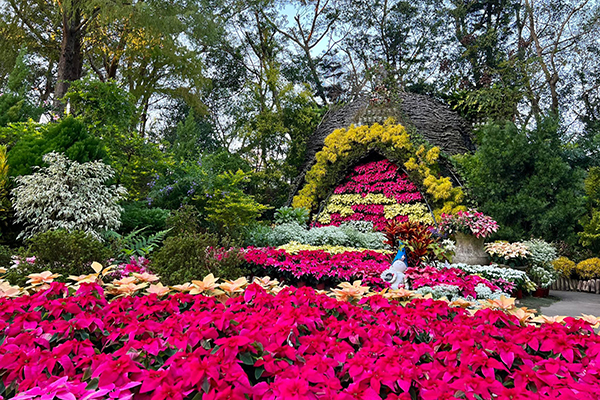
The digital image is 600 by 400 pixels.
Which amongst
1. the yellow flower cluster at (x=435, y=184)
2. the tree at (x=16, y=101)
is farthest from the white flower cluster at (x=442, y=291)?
the tree at (x=16, y=101)

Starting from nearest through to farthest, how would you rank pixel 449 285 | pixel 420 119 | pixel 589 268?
pixel 449 285, pixel 589 268, pixel 420 119

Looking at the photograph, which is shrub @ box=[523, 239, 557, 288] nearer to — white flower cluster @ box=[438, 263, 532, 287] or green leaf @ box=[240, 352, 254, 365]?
white flower cluster @ box=[438, 263, 532, 287]

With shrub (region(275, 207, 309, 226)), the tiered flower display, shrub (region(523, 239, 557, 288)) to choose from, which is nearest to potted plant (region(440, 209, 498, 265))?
shrub (region(523, 239, 557, 288))

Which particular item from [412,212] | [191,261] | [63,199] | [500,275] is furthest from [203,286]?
[412,212]

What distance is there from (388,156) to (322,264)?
5.51m

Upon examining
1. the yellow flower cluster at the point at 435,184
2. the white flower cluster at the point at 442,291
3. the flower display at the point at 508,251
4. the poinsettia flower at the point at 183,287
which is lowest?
the white flower cluster at the point at 442,291

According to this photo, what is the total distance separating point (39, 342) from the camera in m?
1.34

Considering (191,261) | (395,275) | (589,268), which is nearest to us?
(395,275)

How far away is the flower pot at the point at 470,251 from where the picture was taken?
6.52m

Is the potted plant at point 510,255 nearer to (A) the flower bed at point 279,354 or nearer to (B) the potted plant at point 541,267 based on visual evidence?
(B) the potted plant at point 541,267

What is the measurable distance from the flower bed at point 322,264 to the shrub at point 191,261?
3.24 ft

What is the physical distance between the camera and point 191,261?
382 centimetres

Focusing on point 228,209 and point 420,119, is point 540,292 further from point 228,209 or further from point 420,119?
point 420,119

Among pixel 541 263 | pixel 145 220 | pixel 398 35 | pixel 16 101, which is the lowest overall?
pixel 541 263
